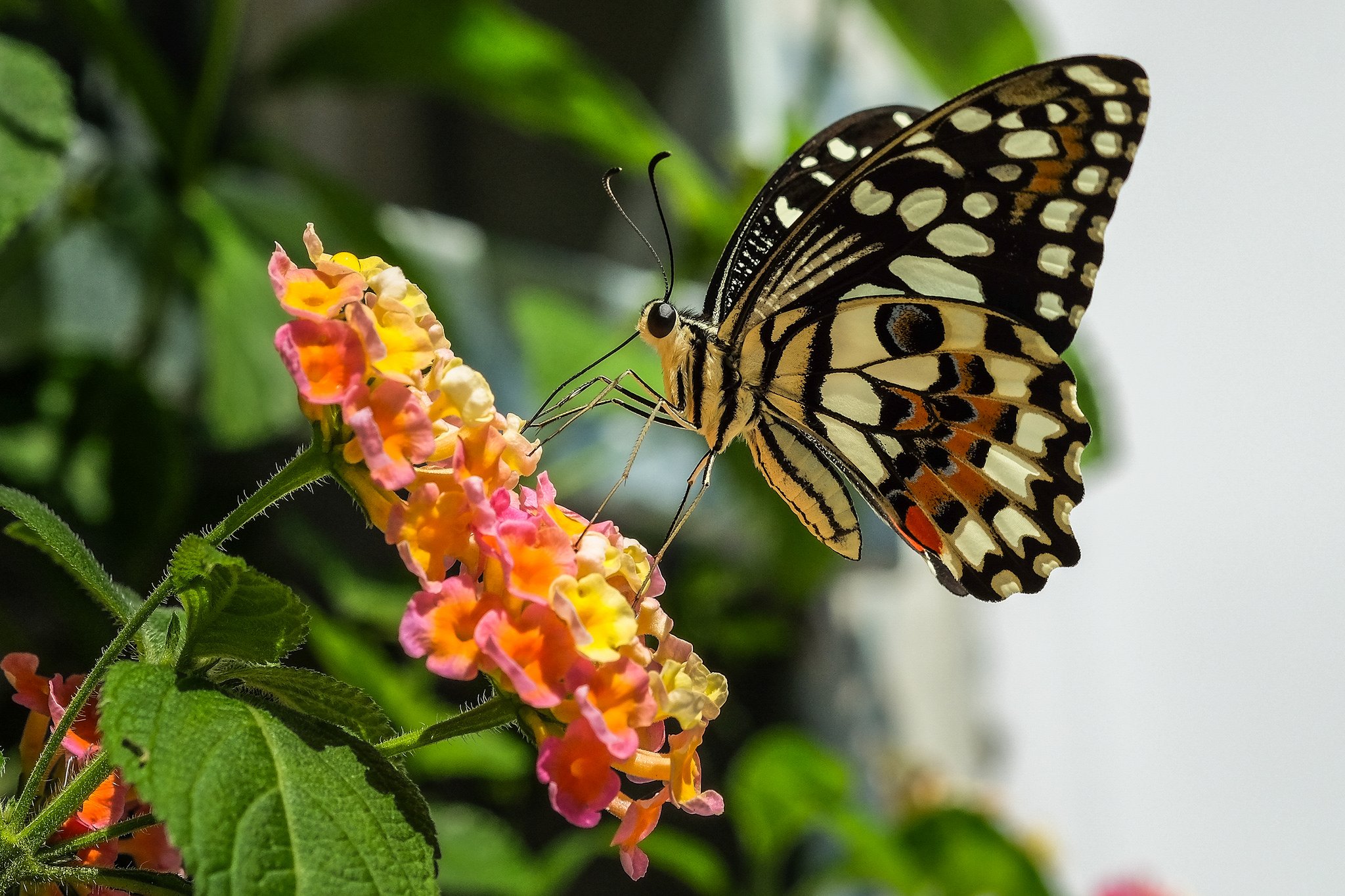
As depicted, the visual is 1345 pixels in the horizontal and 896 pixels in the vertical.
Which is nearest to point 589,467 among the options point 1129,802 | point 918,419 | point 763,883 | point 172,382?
point 172,382

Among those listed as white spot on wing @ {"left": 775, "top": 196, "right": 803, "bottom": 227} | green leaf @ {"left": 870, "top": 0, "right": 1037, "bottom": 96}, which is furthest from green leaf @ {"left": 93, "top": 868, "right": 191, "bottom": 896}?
green leaf @ {"left": 870, "top": 0, "right": 1037, "bottom": 96}

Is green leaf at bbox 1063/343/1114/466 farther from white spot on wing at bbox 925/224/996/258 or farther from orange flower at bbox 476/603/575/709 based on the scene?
orange flower at bbox 476/603/575/709

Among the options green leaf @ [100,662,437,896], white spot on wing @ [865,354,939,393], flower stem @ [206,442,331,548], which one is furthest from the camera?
white spot on wing @ [865,354,939,393]

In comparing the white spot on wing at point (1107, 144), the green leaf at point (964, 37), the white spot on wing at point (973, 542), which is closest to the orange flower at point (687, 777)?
the white spot on wing at point (973, 542)

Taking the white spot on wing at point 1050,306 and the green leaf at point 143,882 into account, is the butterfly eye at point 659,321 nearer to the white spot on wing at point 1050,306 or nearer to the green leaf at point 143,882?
the white spot on wing at point 1050,306

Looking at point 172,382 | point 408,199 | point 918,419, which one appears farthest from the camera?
point 408,199

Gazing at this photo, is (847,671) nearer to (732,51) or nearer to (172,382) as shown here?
(732,51)

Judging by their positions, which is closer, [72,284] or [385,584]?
[72,284]
